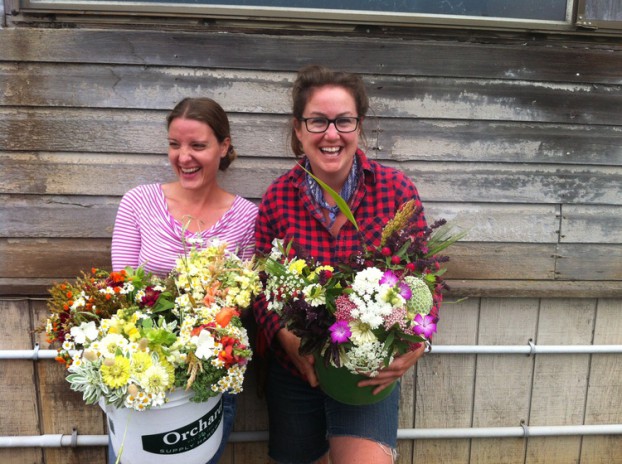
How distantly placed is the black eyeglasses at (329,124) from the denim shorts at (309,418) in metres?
0.90

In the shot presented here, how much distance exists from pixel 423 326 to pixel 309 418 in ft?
2.52

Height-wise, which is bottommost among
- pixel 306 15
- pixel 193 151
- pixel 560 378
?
pixel 560 378

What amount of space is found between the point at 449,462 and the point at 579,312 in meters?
0.95

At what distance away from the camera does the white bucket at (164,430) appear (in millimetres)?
1496

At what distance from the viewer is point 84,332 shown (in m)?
1.46

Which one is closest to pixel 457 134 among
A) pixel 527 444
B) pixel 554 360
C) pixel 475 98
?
pixel 475 98

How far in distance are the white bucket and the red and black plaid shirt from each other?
1.26 feet

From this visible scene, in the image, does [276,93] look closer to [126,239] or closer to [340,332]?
[126,239]

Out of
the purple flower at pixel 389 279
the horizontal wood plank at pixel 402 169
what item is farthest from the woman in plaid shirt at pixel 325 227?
the horizontal wood plank at pixel 402 169

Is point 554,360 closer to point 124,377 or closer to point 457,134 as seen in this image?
point 457,134

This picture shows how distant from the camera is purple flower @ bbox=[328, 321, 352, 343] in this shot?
4.64 feet

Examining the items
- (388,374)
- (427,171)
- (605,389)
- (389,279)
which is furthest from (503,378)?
(389,279)

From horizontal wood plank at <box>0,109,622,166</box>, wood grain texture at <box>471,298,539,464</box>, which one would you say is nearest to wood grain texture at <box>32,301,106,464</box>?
horizontal wood plank at <box>0,109,622,166</box>

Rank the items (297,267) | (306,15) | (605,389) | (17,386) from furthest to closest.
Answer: (605,389) → (17,386) → (306,15) → (297,267)
